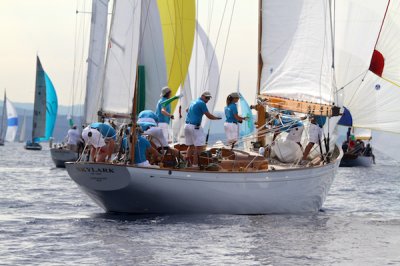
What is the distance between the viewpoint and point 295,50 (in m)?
22.9

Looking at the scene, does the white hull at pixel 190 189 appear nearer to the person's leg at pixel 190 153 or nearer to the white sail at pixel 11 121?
the person's leg at pixel 190 153

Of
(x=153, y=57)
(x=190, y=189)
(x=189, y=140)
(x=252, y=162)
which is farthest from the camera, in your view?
(x=153, y=57)

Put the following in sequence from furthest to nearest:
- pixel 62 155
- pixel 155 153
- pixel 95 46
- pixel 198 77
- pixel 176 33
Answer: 1. pixel 62 155
2. pixel 95 46
3. pixel 198 77
4. pixel 176 33
5. pixel 155 153

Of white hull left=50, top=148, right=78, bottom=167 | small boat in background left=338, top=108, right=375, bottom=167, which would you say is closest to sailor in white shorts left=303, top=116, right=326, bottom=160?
white hull left=50, top=148, right=78, bottom=167

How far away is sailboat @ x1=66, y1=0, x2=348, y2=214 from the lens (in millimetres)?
18281

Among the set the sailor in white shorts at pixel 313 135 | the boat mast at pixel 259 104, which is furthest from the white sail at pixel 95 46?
the sailor in white shorts at pixel 313 135

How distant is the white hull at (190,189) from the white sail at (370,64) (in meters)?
2.23

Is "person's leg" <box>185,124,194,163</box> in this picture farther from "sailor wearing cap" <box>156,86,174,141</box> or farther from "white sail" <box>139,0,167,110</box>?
"white sail" <box>139,0,167,110</box>

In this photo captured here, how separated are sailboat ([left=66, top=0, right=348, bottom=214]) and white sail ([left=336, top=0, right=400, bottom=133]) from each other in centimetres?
82

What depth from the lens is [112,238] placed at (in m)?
15.7

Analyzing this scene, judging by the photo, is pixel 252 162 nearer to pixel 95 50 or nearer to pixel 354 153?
pixel 95 50

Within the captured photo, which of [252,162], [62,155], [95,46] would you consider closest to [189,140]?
[252,162]

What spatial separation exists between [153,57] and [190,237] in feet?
42.8

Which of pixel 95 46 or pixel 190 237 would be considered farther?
pixel 95 46
